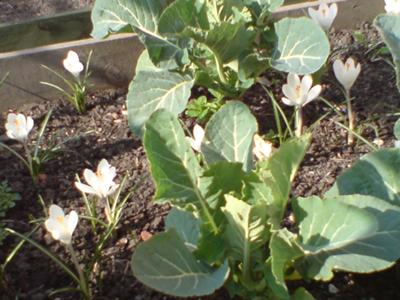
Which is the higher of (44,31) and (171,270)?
(44,31)

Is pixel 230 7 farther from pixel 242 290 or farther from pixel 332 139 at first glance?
pixel 242 290

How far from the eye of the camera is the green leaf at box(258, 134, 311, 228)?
2.14m

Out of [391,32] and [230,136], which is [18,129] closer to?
[230,136]

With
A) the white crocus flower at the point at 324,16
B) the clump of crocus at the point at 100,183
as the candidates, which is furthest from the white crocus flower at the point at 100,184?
the white crocus flower at the point at 324,16

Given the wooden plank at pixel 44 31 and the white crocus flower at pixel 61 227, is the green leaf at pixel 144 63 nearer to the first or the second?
the wooden plank at pixel 44 31

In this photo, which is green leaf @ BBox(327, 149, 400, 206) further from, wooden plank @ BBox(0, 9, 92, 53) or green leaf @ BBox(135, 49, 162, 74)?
wooden plank @ BBox(0, 9, 92, 53)

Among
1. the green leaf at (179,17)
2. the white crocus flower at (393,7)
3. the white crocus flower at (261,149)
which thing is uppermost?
the green leaf at (179,17)

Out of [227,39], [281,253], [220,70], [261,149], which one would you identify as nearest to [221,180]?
[281,253]

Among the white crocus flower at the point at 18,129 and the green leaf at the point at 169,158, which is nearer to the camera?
the green leaf at the point at 169,158

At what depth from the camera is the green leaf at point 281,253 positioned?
6.89 ft

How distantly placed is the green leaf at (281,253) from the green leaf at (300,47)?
82 centimetres

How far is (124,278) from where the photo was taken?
2479 millimetres

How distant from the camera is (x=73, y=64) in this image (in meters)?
3.10

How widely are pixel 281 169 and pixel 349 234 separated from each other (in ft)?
0.80
